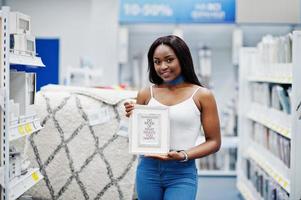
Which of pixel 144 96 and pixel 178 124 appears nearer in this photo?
pixel 178 124

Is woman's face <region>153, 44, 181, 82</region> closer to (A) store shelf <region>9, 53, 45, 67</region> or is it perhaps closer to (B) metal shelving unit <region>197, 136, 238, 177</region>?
(A) store shelf <region>9, 53, 45, 67</region>

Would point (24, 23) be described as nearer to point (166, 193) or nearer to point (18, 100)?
point (18, 100)

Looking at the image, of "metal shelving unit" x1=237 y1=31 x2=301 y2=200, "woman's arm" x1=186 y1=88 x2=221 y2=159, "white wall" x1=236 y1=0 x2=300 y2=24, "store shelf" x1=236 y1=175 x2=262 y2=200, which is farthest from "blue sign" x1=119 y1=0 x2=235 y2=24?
"woman's arm" x1=186 y1=88 x2=221 y2=159

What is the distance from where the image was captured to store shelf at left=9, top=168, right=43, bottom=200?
2.60m

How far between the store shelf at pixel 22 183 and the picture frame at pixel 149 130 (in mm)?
647

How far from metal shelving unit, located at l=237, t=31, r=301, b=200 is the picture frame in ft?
3.96

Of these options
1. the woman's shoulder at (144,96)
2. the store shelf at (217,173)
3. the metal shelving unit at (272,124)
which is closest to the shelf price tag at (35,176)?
the woman's shoulder at (144,96)

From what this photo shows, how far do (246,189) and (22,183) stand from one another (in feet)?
11.3

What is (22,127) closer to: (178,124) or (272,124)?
(178,124)

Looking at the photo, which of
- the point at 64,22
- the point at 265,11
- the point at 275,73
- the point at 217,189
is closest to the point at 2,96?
the point at 275,73

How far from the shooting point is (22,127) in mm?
2738

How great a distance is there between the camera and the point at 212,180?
22.5 ft

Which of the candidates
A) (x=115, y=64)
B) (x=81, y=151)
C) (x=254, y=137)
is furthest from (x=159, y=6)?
(x=81, y=151)

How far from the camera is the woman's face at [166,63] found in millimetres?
2654
